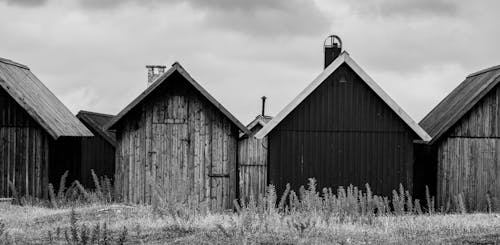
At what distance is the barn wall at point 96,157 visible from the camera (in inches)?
1208

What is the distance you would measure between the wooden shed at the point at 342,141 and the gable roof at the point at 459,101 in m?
1.61

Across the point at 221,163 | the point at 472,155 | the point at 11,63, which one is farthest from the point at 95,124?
the point at 472,155

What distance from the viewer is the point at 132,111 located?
23766 millimetres

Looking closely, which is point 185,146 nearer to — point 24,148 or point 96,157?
point 24,148

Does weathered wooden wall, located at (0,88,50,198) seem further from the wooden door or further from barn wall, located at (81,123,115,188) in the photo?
the wooden door

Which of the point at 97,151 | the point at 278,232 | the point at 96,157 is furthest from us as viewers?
the point at 97,151

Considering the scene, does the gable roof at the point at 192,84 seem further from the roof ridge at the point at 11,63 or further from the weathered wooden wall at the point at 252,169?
the roof ridge at the point at 11,63

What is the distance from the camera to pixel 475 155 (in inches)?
966

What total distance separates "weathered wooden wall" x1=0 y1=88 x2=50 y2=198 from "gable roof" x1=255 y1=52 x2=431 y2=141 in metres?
7.26

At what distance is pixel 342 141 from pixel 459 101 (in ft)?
19.2

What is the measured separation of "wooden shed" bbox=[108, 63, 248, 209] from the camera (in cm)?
2347

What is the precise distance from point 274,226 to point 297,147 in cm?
951

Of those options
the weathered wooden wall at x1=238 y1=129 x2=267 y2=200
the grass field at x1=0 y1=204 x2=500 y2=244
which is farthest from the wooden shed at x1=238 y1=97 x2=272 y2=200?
the grass field at x1=0 y1=204 x2=500 y2=244

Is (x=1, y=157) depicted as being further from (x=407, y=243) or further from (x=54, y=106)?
(x=407, y=243)
